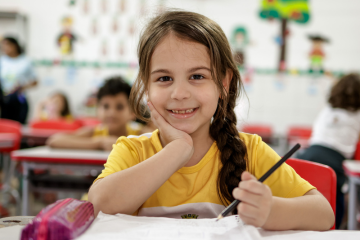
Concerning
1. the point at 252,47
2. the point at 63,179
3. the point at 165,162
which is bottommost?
the point at 63,179

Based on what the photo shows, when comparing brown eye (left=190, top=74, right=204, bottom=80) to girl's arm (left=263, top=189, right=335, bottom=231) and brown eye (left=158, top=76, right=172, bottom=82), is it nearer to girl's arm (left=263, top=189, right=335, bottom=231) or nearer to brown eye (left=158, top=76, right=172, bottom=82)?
brown eye (left=158, top=76, right=172, bottom=82)

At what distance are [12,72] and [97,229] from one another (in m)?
4.77

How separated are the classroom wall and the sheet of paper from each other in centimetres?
448

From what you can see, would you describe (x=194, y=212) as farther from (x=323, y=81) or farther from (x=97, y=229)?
(x=323, y=81)

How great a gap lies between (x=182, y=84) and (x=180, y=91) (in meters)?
0.02

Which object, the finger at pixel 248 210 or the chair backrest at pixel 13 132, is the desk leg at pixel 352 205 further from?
the chair backrest at pixel 13 132

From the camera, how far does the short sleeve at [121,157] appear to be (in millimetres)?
805

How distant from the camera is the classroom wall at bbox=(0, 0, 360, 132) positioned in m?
5.18

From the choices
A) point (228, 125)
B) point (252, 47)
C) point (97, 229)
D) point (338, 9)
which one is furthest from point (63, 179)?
point (338, 9)

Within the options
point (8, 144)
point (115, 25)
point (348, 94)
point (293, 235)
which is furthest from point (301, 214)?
point (115, 25)

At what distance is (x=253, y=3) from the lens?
5340 mm

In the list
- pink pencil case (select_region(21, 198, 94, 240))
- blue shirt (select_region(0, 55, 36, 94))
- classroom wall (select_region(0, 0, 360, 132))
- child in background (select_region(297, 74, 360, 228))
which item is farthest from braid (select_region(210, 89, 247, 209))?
blue shirt (select_region(0, 55, 36, 94))

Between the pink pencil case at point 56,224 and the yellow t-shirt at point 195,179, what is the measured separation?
273 millimetres

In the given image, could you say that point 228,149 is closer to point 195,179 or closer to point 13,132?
point 195,179
